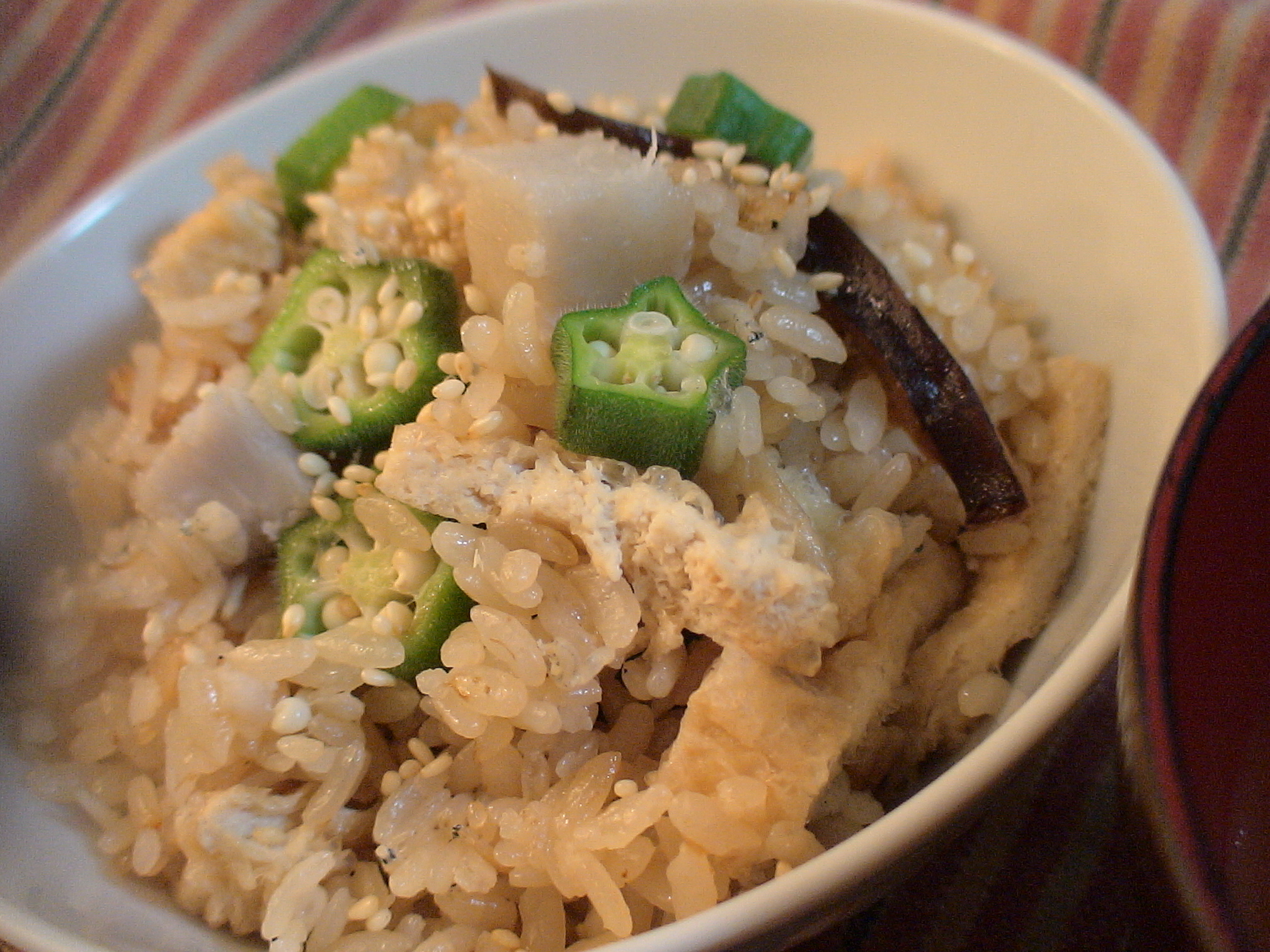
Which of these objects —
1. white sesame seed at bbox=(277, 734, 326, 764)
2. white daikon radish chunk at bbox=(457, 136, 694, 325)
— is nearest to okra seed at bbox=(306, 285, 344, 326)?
white daikon radish chunk at bbox=(457, 136, 694, 325)

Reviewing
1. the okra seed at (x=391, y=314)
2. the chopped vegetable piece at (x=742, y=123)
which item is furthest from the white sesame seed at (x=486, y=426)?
the chopped vegetable piece at (x=742, y=123)

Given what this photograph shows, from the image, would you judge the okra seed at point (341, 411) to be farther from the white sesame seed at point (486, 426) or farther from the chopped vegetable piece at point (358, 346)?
the white sesame seed at point (486, 426)

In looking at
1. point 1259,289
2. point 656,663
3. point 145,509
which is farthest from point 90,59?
point 1259,289

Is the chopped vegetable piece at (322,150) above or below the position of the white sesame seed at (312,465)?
above

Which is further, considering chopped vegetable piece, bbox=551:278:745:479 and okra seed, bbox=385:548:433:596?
okra seed, bbox=385:548:433:596

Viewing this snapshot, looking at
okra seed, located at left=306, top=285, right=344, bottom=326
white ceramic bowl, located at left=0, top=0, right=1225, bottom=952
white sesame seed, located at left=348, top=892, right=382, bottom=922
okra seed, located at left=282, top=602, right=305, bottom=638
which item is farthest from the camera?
okra seed, located at left=306, top=285, right=344, bottom=326

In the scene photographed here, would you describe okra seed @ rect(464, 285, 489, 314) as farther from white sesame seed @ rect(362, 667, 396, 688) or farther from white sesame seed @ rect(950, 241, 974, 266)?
white sesame seed @ rect(950, 241, 974, 266)
